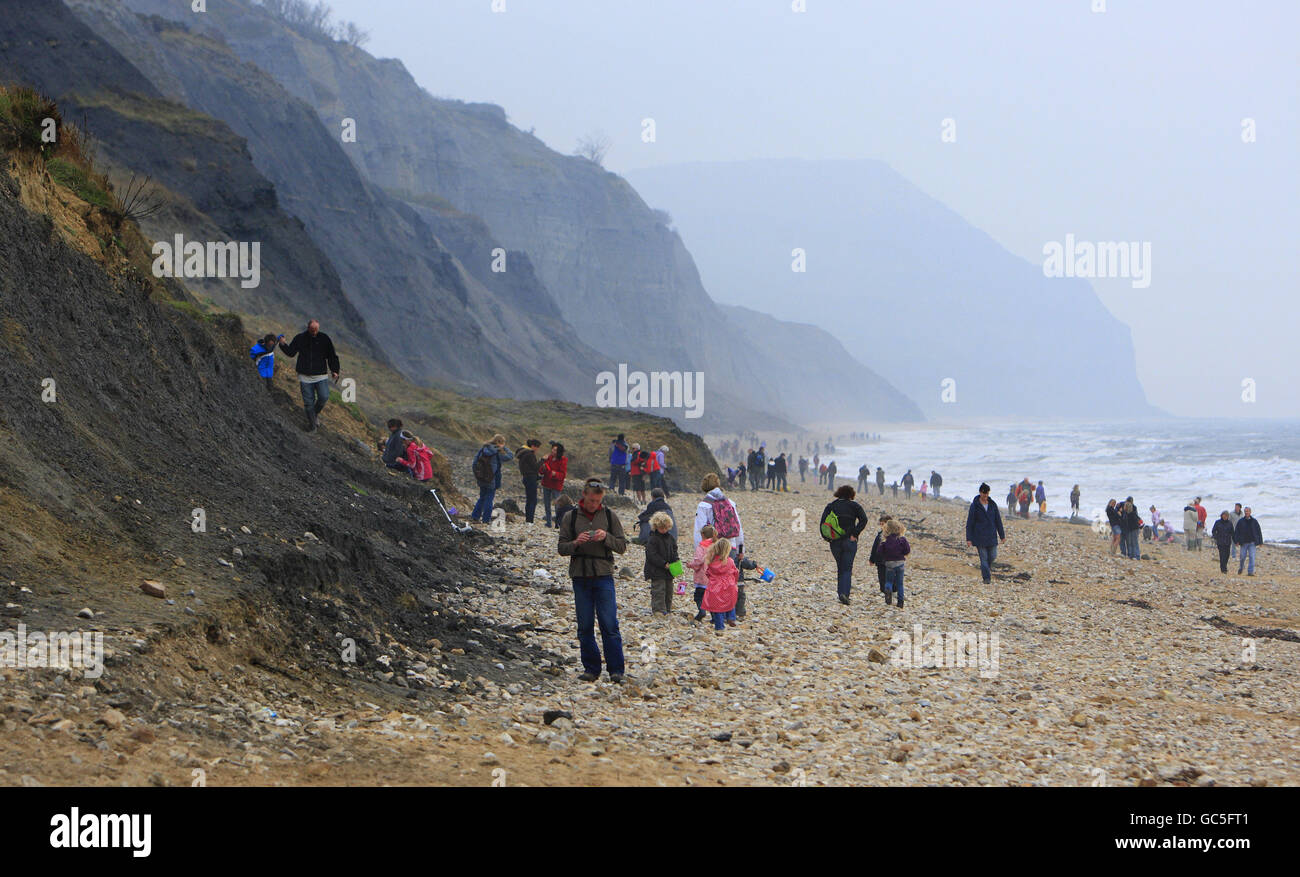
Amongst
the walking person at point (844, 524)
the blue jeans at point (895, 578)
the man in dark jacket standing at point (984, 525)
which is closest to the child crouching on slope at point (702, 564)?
the walking person at point (844, 524)

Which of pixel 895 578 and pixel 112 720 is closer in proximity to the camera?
pixel 112 720

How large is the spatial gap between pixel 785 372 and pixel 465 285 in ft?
414

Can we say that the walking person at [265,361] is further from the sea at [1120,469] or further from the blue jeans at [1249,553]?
the sea at [1120,469]

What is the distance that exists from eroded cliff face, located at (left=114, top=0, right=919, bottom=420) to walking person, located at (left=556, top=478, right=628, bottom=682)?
72525 mm

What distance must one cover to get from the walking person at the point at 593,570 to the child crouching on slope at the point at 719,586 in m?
3.08

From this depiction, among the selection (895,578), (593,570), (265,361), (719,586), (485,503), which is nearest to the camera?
(593,570)

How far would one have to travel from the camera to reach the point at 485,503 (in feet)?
61.5

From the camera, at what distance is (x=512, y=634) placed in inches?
427

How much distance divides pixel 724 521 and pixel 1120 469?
272 ft

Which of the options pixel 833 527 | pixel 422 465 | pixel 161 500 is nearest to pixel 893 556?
pixel 833 527

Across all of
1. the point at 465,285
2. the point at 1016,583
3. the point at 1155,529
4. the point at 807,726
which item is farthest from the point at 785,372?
the point at 807,726

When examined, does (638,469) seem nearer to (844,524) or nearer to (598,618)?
(844,524)

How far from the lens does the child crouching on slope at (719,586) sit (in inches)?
481
